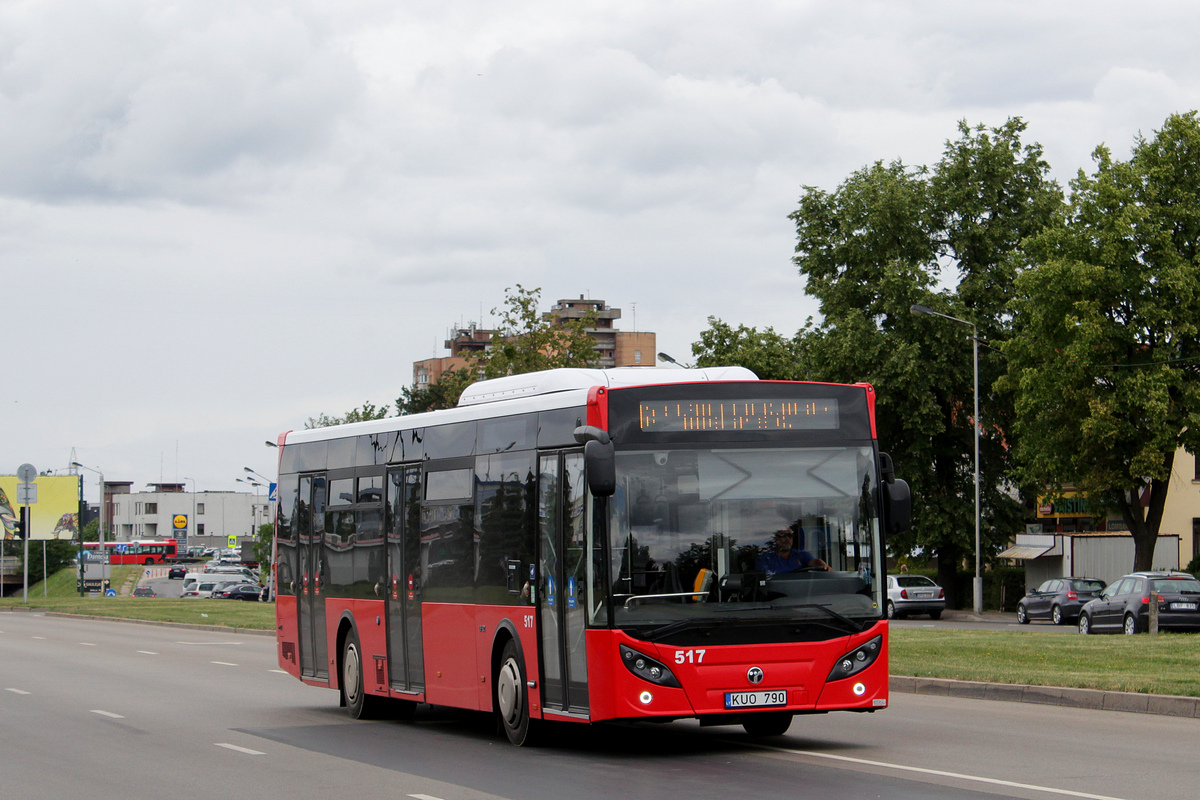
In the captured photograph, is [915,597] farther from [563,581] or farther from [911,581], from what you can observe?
[563,581]

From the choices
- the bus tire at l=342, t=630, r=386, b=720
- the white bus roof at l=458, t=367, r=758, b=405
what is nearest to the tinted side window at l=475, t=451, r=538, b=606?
the white bus roof at l=458, t=367, r=758, b=405

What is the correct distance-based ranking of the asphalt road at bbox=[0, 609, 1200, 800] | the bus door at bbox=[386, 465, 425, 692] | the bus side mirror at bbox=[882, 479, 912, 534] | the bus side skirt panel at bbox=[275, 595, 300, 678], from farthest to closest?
the bus side skirt panel at bbox=[275, 595, 300, 678]
the bus door at bbox=[386, 465, 425, 692]
the bus side mirror at bbox=[882, 479, 912, 534]
the asphalt road at bbox=[0, 609, 1200, 800]

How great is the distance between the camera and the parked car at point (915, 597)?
162 ft

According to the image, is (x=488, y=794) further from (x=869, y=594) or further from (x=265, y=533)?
(x=265, y=533)

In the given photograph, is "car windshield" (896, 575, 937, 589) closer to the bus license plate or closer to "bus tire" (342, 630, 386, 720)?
"bus tire" (342, 630, 386, 720)

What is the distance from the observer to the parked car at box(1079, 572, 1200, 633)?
107 ft

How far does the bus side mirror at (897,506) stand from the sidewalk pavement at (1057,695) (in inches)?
206

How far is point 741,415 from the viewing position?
12.3 m

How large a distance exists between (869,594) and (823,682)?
0.78 metres

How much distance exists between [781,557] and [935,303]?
133 ft

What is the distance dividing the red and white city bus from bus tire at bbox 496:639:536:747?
19 millimetres

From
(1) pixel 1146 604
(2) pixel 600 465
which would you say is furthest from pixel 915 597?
(2) pixel 600 465


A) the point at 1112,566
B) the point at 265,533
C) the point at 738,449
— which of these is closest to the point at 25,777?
the point at 738,449

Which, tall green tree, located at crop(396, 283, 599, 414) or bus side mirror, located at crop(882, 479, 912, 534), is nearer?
bus side mirror, located at crop(882, 479, 912, 534)
